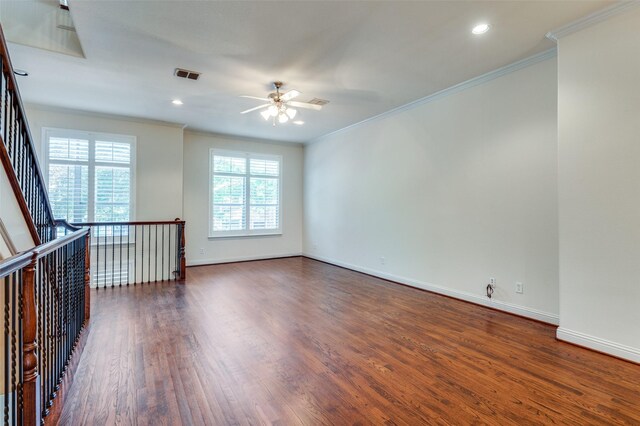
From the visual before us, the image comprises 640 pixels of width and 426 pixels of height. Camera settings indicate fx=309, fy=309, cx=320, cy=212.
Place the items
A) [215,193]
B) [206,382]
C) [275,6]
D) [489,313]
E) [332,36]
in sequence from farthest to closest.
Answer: [215,193]
[489,313]
[332,36]
[275,6]
[206,382]

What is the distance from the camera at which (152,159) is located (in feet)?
19.3

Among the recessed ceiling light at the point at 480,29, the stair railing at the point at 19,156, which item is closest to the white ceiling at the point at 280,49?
the recessed ceiling light at the point at 480,29

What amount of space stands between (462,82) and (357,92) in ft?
4.62

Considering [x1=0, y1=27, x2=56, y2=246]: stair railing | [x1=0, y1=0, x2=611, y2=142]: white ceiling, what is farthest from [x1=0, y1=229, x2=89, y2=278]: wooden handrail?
[x1=0, y1=0, x2=611, y2=142]: white ceiling

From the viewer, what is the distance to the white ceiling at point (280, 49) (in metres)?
2.60

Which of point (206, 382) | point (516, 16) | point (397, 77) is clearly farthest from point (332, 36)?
point (206, 382)

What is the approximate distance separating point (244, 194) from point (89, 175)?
300 cm

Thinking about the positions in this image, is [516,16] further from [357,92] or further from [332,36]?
[357,92]

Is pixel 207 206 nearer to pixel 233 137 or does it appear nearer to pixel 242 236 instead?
pixel 242 236

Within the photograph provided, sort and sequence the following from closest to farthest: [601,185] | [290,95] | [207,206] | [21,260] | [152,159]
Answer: [21,260] → [601,185] → [290,95] → [152,159] → [207,206]

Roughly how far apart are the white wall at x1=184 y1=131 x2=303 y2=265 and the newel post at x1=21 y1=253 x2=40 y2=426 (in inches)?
210

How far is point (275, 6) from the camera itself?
8.32ft

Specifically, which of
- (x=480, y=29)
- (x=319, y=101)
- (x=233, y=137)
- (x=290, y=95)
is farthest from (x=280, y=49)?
(x=233, y=137)

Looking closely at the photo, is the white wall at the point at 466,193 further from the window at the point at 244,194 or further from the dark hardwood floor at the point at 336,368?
the window at the point at 244,194
